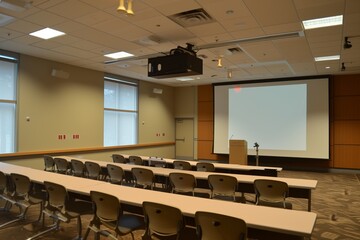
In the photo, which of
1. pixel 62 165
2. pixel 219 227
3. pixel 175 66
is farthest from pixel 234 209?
pixel 62 165

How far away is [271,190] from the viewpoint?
3.80 metres

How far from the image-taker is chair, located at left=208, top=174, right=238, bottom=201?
13.4ft

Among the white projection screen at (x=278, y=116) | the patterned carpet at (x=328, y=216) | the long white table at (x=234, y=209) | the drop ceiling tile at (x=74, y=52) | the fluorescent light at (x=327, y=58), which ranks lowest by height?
the patterned carpet at (x=328, y=216)

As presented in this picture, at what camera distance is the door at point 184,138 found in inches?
497

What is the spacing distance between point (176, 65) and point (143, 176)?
84.9 inches

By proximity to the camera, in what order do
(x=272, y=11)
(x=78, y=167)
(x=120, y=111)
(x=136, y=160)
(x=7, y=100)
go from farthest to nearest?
(x=120, y=111), (x=7, y=100), (x=136, y=160), (x=78, y=167), (x=272, y=11)

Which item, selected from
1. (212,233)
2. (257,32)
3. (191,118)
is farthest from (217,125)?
(212,233)

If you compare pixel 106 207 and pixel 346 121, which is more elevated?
pixel 346 121

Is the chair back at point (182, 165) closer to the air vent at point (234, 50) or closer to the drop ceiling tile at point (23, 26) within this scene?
the air vent at point (234, 50)

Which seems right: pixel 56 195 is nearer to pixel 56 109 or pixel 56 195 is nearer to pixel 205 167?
pixel 205 167

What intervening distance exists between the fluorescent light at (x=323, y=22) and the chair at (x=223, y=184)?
318 centimetres

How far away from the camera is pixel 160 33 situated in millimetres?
5453

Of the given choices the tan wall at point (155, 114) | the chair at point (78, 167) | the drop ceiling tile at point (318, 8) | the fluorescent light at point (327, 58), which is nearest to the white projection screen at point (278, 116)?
the fluorescent light at point (327, 58)

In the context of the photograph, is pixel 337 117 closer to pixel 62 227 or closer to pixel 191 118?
pixel 191 118
